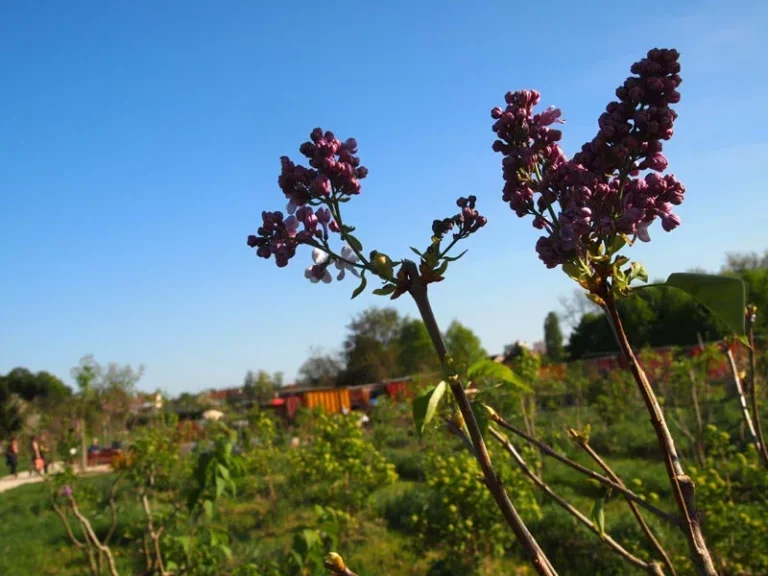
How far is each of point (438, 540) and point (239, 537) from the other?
8.19ft

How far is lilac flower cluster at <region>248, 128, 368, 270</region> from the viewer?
895mm

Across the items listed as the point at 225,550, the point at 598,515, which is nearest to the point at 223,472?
the point at 225,550

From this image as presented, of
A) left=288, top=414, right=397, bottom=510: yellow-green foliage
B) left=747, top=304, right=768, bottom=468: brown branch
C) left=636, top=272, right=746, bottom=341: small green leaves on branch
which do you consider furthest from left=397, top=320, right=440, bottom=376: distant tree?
left=636, top=272, right=746, bottom=341: small green leaves on branch

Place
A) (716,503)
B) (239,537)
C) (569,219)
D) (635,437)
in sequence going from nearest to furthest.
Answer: (569,219) < (716,503) < (239,537) < (635,437)

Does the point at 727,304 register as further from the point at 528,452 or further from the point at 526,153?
the point at 528,452

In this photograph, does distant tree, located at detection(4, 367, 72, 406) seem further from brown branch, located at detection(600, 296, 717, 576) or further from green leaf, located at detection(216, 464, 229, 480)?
brown branch, located at detection(600, 296, 717, 576)

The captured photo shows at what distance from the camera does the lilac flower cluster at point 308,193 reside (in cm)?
89

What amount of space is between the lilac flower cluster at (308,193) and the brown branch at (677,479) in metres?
0.35

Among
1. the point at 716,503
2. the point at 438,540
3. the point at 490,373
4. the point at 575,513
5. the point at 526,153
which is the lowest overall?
the point at 438,540

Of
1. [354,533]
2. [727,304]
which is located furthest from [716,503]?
[727,304]

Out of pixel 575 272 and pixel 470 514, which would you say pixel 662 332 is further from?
pixel 575 272

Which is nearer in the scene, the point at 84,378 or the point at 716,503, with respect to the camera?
the point at 716,503

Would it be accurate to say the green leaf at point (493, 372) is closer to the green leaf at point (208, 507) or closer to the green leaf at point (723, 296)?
the green leaf at point (723, 296)

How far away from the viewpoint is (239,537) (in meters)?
8.09
